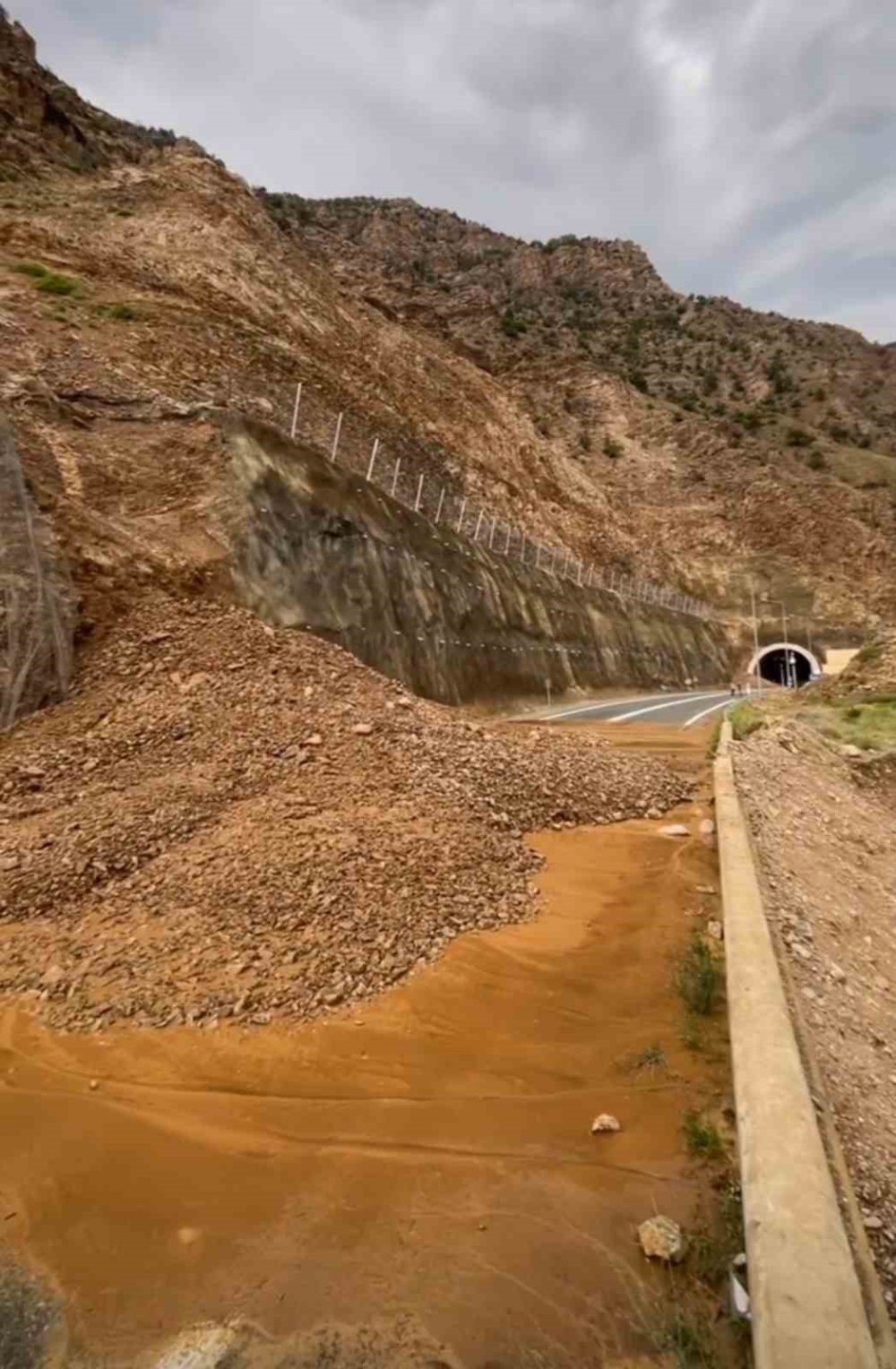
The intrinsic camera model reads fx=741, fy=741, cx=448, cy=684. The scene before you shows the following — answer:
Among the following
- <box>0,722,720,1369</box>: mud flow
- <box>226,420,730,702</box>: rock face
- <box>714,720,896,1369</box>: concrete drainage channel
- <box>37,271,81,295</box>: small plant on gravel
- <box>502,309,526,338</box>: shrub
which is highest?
<box>502,309,526,338</box>: shrub

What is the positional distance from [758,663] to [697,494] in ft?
49.2

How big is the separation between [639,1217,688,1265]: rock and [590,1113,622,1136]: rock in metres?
0.58

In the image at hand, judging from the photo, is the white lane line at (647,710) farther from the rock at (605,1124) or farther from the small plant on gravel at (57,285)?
the small plant on gravel at (57,285)

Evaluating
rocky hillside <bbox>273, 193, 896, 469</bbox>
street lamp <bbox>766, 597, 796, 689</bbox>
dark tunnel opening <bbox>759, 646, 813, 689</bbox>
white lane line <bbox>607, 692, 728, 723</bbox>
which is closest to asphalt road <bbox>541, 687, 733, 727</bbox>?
white lane line <bbox>607, 692, 728, 723</bbox>

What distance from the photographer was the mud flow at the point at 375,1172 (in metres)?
2.48

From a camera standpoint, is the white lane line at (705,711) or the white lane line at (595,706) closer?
the white lane line at (705,711)

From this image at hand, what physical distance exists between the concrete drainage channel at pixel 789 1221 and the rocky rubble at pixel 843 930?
31 centimetres

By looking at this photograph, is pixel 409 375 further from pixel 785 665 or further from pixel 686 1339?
pixel 686 1339

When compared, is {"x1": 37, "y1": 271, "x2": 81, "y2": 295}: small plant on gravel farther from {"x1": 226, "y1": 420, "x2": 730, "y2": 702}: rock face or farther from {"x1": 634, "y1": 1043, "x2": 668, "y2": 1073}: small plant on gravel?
{"x1": 634, "y1": 1043, "x2": 668, "y2": 1073}: small plant on gravel

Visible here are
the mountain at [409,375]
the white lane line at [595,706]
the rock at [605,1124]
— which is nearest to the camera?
the rock at [605,1124]

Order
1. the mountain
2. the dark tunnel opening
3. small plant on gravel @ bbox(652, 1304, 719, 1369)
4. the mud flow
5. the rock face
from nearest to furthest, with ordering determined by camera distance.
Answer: small plant on gravel @ bbox(652, 1304, 719, 1369) < the mud flow < the mountain < the rock face < the dark tunnel opening

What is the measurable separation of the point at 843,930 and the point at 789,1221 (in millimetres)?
4132

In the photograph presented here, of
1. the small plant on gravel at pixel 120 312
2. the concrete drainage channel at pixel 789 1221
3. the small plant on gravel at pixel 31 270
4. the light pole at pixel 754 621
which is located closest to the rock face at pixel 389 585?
the small plant on gravel at pixel 120 312

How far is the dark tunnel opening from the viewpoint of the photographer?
174ft
